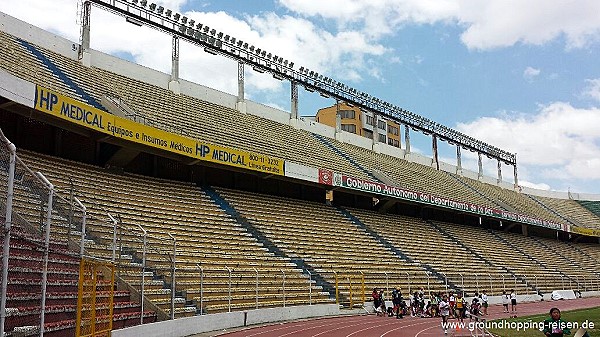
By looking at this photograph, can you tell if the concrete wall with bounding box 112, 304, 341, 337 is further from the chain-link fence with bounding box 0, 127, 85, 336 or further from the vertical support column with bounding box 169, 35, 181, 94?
the vertical support column with bounding box 169, 35, 181, 94

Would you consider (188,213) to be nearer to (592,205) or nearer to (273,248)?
(273,248)

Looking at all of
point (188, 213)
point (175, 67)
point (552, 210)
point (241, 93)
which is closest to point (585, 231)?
point (552, 210)

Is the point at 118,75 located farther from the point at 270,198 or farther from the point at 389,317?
the point at 389,317

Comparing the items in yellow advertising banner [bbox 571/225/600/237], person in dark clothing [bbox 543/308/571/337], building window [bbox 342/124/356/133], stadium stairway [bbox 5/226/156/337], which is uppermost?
building window [bbox 342/124/356/133]

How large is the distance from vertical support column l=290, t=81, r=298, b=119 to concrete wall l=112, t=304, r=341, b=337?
1950 centimetres

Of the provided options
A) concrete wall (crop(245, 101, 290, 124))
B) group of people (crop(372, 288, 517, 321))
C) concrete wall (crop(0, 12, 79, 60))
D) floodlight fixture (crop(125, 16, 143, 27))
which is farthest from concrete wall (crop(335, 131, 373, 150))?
Result: concrete wall (crop(0, 12, 79, 60))

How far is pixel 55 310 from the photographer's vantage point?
10.2 m

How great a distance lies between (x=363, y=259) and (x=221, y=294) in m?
10.7

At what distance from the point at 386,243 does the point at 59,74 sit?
17.7 metres

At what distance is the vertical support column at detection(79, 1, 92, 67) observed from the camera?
90.9 feet

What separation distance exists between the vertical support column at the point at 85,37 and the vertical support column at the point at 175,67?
5.11 meters

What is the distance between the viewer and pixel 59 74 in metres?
23.5

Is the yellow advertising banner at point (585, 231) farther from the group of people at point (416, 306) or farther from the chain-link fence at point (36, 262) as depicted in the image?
the chain-link fence at point (36, 262)

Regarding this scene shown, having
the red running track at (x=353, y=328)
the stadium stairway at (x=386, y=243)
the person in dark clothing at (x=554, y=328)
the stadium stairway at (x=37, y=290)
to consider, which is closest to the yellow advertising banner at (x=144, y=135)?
the stadium stairway at (x=386, y=243)
